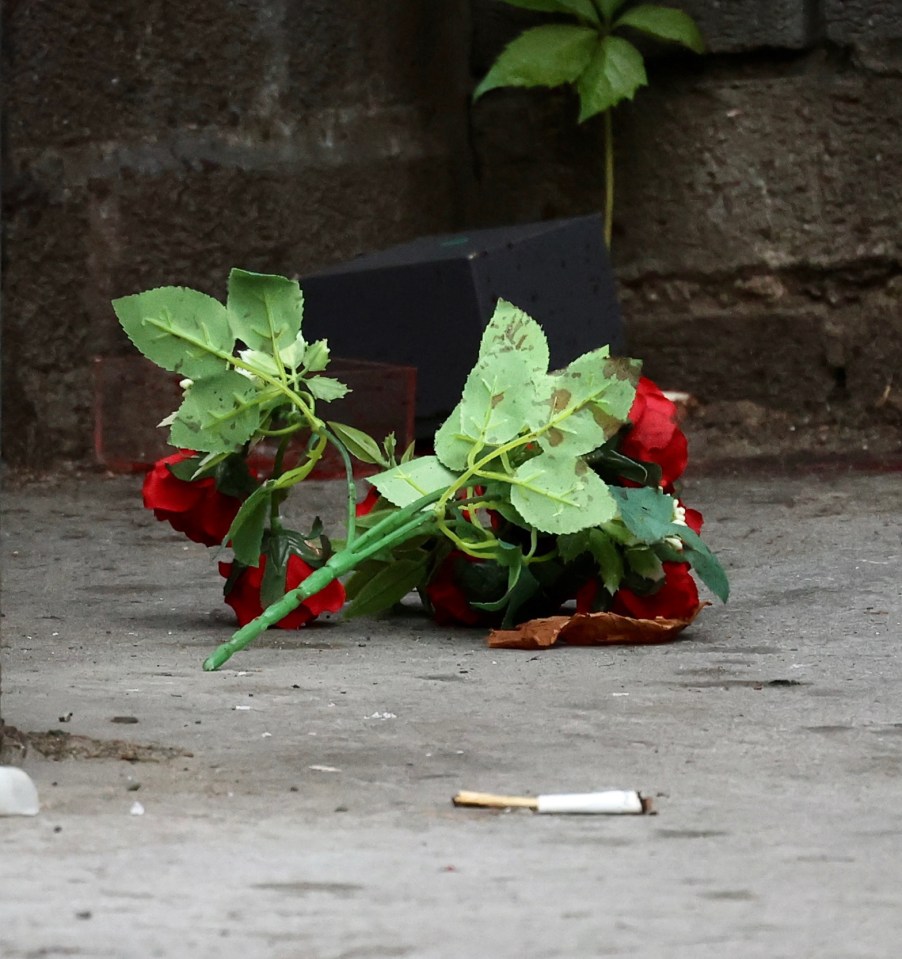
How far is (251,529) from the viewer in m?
2.39

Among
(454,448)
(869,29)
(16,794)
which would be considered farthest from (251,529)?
(869,29)

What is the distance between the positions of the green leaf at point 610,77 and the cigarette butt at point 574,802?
3.39 meters

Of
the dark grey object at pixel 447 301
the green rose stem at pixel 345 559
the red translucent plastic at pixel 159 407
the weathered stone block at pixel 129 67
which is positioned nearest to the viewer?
the green rose stem at pixel 345 559

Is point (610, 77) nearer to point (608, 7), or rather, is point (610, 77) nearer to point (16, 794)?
point (608, 7)

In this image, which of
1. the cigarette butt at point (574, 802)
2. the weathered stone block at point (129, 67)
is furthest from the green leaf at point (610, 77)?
the cigarette butt at point (574, 802)

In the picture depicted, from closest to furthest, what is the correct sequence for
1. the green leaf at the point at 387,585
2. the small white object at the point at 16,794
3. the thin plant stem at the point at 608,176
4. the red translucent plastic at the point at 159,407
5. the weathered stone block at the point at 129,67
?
the small white object at the point at 16,794
the green leaf at the point at 387,585
the red translucent plastic at the point at 159,407
the weathered stone block at the point at 129,67
the thin plant stem at the point at 608,176

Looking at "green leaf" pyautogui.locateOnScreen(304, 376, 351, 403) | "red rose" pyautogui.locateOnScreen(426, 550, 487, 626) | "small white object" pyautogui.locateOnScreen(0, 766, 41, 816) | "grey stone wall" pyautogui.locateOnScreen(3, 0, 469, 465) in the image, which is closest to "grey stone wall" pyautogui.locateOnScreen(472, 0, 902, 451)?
"grey stone wall" pyautogui.locateOnScreen(3, 0, 469, 465)

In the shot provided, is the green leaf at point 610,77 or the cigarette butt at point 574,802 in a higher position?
the green leaf at point 610,77

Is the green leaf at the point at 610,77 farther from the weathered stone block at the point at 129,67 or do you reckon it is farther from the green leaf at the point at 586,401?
the green leaf at the point at 586,401

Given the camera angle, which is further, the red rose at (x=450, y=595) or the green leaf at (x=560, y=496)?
the red rose at (x=450, y=595)

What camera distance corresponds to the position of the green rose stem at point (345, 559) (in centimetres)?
213

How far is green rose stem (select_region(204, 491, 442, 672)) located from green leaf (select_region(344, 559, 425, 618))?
153 mm

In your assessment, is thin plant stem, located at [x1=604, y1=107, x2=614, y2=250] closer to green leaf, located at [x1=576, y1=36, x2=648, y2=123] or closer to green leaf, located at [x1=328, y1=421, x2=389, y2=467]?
green leaf, located at [x1=576, y1=36, x2=648, y2=123]

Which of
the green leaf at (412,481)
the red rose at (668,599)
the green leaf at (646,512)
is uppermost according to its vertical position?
the green leaf at (412,481)
